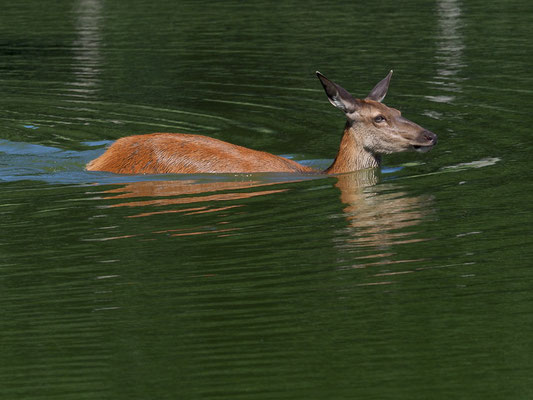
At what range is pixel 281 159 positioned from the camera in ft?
52.5

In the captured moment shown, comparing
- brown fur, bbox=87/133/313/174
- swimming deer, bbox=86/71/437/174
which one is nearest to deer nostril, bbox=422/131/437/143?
swimming deer, bbox=86/71/437/174

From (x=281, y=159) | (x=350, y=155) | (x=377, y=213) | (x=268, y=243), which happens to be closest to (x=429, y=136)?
(x=350, y=155)

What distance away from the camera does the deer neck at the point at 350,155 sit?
15906mm

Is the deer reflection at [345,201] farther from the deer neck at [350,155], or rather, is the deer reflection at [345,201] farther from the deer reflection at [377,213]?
the deer neck at [350,155]

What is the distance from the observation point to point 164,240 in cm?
1207

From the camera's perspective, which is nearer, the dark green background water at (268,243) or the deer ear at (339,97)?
the dark green background water at (268,243)

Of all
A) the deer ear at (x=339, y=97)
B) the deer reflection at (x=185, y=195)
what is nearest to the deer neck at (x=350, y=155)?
the deer ear at (x=339, y=97)

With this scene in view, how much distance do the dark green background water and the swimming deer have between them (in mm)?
233

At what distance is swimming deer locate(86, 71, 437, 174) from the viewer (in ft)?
51.0

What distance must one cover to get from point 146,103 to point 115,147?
6.11 m

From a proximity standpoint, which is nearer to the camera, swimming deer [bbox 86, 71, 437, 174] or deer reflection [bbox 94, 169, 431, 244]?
deer reflection [bbox 94, 169, 431, 244]

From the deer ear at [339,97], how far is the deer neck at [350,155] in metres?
0.26

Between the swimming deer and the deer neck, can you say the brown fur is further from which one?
the deer neck

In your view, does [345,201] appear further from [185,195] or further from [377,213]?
[185,195]
